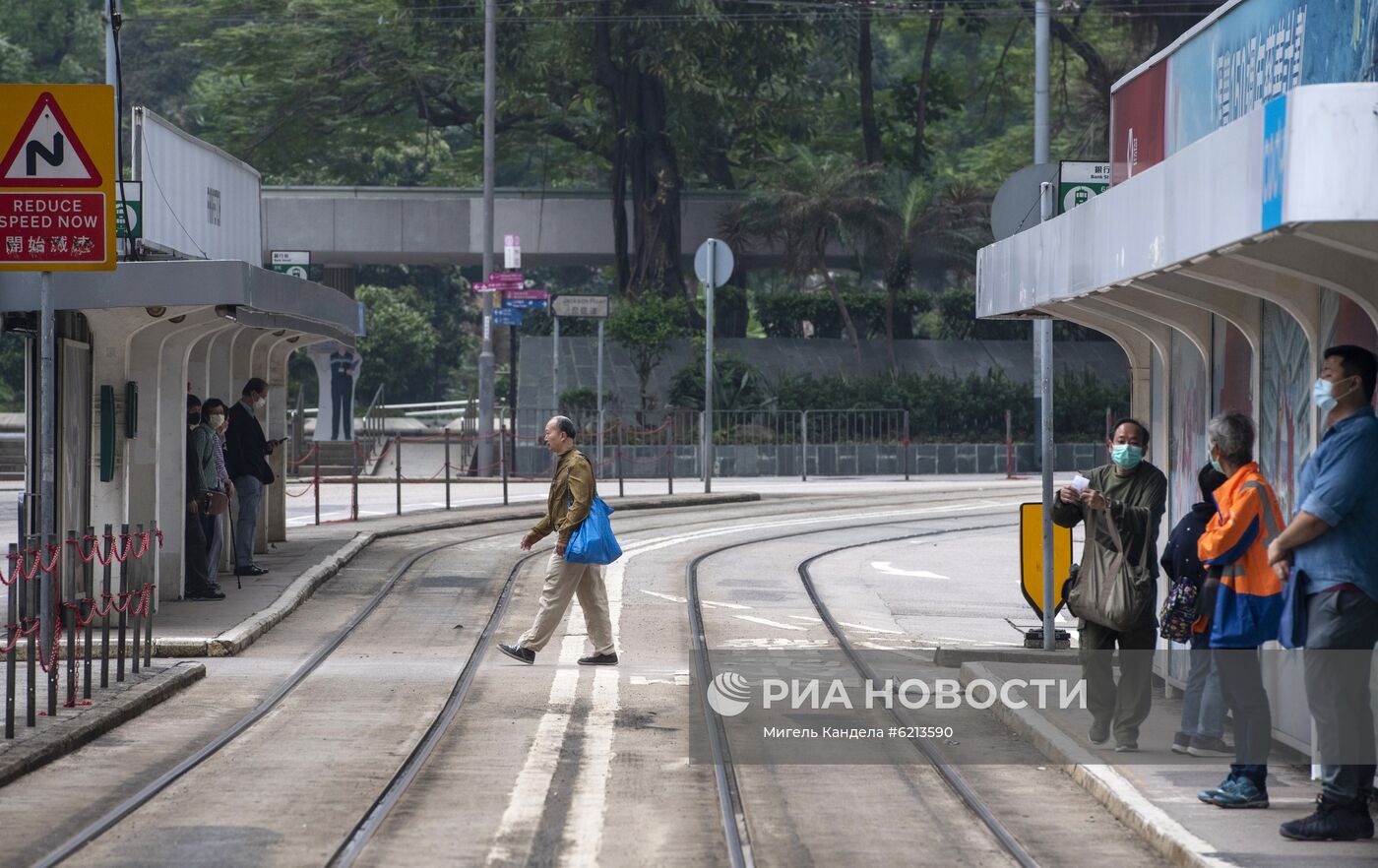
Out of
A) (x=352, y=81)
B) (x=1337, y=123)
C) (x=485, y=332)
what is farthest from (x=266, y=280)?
(x=352, y=81)

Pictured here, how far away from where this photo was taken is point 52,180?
9.71 meters

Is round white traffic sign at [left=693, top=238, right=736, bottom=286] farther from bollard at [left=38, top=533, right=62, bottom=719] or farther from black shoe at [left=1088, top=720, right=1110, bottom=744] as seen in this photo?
black shoe at [left=1088, top=720, right=1110, bottom=744]

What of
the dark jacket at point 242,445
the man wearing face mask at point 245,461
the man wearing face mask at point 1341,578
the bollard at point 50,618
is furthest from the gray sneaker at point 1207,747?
the dark jacket at point 242,445

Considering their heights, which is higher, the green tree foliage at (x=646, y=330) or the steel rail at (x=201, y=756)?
the green tree foliage at (x=646, y=330)

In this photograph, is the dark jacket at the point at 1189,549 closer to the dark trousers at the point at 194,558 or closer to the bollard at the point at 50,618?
the bollard at the point at 50,618

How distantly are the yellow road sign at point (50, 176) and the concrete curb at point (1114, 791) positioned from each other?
5.57 meters

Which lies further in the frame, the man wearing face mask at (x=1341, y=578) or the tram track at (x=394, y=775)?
the tram track at (x=394, y=775)

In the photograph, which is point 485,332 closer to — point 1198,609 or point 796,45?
point 796,45

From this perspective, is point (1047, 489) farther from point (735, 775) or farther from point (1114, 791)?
point (1114, 791)

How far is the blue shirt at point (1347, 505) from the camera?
6.61 metres

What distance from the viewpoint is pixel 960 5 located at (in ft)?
134

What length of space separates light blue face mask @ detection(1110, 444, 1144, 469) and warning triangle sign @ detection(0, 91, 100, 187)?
18.3 feet

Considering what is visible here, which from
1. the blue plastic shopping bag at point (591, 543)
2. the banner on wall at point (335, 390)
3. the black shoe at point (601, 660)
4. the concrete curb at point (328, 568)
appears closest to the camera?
the blue plastic shopping bag at point (591, 543)

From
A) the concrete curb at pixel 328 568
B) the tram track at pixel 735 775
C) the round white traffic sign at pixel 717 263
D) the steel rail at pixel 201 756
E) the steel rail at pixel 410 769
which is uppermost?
the round white traffic sign at pixel 717 263
